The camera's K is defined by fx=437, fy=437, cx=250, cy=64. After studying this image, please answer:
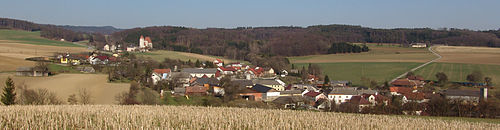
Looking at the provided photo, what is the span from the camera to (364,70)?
70875 mm

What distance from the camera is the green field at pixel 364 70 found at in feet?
211

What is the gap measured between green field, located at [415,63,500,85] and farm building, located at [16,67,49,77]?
1933 inches

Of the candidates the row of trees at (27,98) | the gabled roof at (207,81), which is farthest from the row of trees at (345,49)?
the row of trees at (27,98)

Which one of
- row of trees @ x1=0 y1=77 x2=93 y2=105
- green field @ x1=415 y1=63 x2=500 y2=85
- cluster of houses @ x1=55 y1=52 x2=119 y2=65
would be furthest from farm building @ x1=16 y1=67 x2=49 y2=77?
green field @ x1=415 y1=63 x2=500 y2=85

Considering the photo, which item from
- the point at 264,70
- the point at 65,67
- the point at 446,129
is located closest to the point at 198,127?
the point at 446,129

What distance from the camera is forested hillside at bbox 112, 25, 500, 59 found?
10622 cm

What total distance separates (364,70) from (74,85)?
1803 inches

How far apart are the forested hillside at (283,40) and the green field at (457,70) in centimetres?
3755

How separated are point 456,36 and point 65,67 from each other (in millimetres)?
104654

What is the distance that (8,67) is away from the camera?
50.9 metres

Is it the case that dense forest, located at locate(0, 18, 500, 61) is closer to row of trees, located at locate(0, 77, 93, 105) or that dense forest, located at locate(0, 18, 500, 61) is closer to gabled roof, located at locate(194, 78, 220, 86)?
gabled roof, located at locate(194, 78, 220, 86)

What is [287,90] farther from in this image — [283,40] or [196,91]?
[283,40]

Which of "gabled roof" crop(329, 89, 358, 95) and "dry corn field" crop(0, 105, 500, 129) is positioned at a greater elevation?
"dry corn field" crop(0, 105, 500, 129)

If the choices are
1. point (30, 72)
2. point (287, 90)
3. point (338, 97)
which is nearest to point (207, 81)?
point (287, 90)
